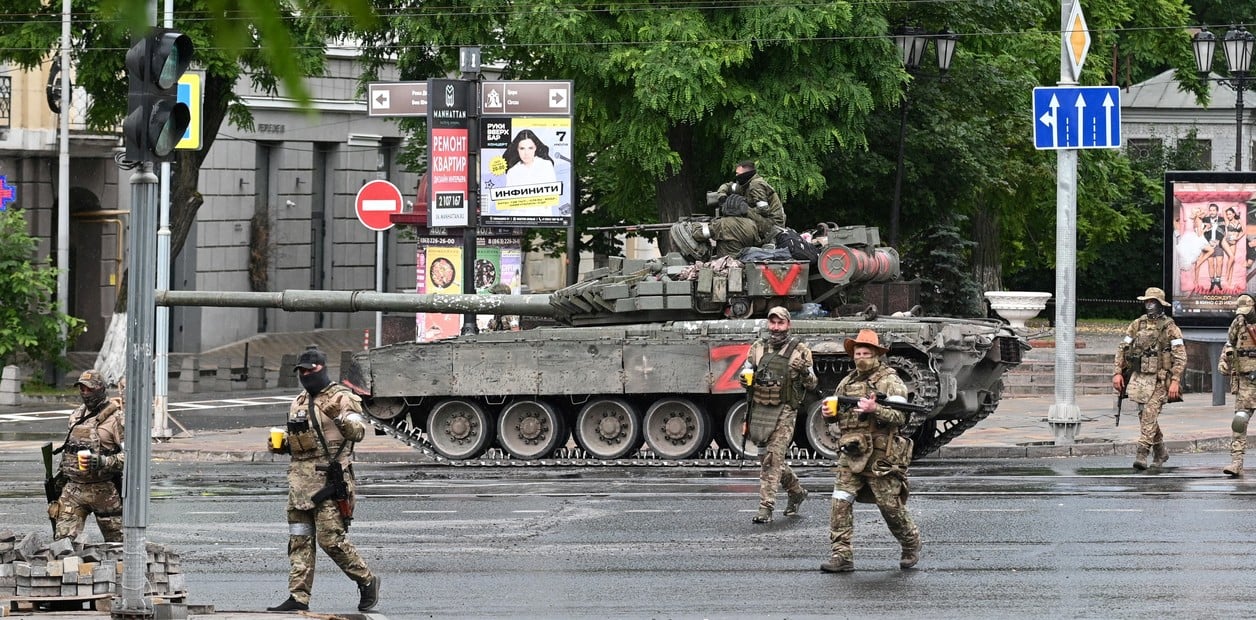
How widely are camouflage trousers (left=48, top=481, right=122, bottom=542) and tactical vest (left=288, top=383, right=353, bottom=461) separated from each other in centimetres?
210

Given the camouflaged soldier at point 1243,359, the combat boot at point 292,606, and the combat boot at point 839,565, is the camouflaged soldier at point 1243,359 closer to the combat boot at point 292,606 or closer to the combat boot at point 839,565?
the combat boot at point 839,565

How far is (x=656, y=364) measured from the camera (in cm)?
1859

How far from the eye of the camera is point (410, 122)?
32.4m

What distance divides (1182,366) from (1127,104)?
34.8 meters

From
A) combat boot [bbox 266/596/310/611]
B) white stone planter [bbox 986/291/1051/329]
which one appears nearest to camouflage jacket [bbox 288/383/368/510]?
combat boot [bbox 266/596/310/611]

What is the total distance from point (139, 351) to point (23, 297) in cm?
2075

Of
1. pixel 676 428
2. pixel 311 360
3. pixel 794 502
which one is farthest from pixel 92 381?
pixel 676 428

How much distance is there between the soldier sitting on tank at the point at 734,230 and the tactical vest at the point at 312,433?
9.58m

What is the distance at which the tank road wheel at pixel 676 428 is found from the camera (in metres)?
18.8

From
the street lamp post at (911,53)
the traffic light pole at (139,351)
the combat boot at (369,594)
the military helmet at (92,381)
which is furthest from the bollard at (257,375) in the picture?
the traffic light pole at (139,351)

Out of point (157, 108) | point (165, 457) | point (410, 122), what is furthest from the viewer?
point (410, 122)

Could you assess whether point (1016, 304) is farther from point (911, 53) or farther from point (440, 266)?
point (440, 266)

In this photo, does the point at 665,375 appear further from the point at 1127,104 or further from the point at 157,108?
the point at 1127,104

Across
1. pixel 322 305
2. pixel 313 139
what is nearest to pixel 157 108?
pixel 322 305
